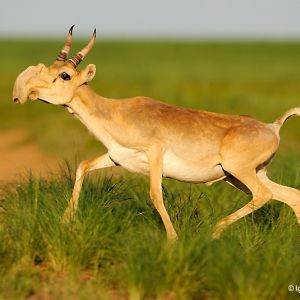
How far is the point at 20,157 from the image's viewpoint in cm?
1953

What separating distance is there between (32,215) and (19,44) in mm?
98454

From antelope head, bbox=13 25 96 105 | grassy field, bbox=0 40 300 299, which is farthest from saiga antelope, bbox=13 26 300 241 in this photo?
grassy field, bbox=0 40 300 299

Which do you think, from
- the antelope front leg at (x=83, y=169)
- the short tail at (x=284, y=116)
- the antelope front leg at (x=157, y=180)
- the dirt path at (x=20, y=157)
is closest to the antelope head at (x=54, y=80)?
the antelope front leg at (x=83, y=169)

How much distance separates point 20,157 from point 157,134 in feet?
36.1

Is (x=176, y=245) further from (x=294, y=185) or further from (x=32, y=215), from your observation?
(x=294, y=185)

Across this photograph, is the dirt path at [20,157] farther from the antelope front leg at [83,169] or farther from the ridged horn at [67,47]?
the ridged horn at [67,47]

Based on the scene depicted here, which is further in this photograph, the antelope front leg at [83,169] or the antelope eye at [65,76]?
the antelope eye at [65,76]

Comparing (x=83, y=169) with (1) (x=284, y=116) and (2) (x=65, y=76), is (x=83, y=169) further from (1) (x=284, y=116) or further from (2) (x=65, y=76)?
(1) (x=284, y=116)

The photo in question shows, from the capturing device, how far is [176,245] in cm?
744

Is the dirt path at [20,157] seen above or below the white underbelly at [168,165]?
above

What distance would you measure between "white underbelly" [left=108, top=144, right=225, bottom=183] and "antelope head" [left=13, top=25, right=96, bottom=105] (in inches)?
29.9

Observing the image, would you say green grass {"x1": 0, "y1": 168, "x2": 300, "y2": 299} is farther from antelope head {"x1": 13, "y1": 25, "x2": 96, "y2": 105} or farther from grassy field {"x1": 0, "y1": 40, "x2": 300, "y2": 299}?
antelope head {"x1": 13, "y1": 25, "x2": 96, "y2": 105}

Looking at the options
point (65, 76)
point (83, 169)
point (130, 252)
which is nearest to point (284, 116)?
point (83, 169)

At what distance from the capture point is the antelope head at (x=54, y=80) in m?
8.77
